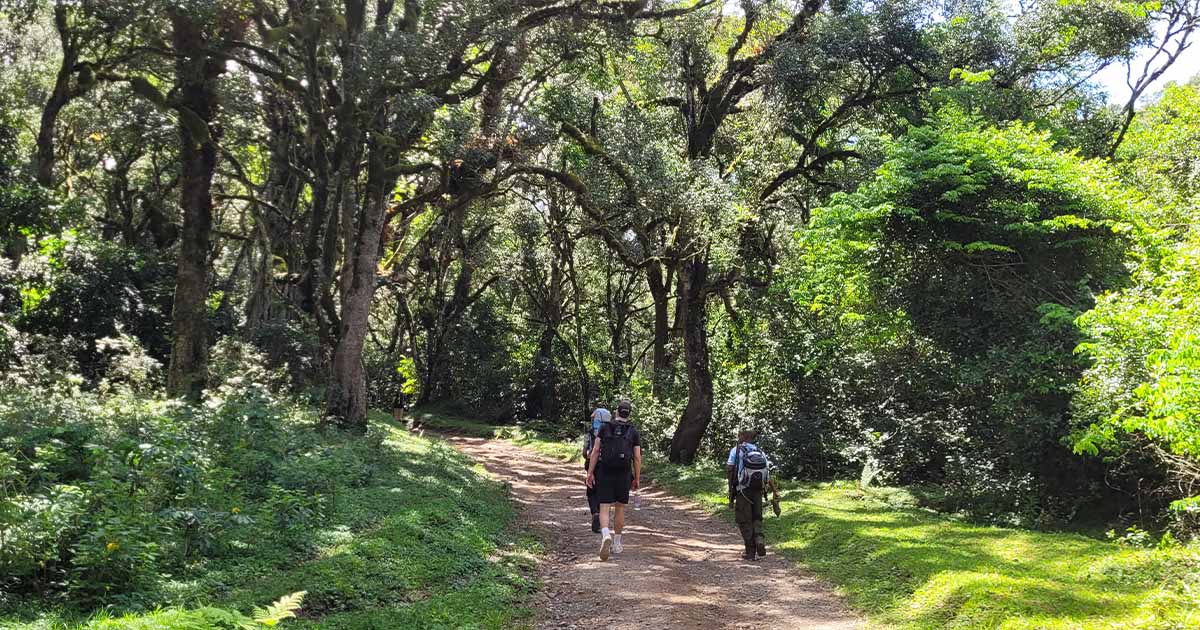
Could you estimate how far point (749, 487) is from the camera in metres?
9.71

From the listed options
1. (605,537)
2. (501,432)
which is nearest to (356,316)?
(605,537)

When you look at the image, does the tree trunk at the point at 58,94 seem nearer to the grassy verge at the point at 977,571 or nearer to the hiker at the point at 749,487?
the hiker at the point at 749,487

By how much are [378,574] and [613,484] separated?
3.12 m

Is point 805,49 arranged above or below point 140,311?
above

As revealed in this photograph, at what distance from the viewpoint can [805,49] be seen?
16781mm

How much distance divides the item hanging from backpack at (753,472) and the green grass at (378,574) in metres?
2.77

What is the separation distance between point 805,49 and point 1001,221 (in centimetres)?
591

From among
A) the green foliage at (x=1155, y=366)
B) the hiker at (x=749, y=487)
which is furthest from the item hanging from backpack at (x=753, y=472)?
the green foliage at (x=1155, y=366)

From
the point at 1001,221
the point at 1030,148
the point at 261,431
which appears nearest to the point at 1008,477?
the point at 1001,221

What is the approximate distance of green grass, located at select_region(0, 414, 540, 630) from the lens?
5668 mm

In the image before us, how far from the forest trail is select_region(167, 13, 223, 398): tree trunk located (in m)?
6.97

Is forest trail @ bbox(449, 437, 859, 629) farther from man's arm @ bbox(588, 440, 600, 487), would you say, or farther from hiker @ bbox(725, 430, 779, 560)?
man's arm @ bbox(588, 440, 600, 487)

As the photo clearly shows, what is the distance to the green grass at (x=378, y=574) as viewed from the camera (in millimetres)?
5668

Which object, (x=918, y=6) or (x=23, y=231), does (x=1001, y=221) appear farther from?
(x=23, y=231)
